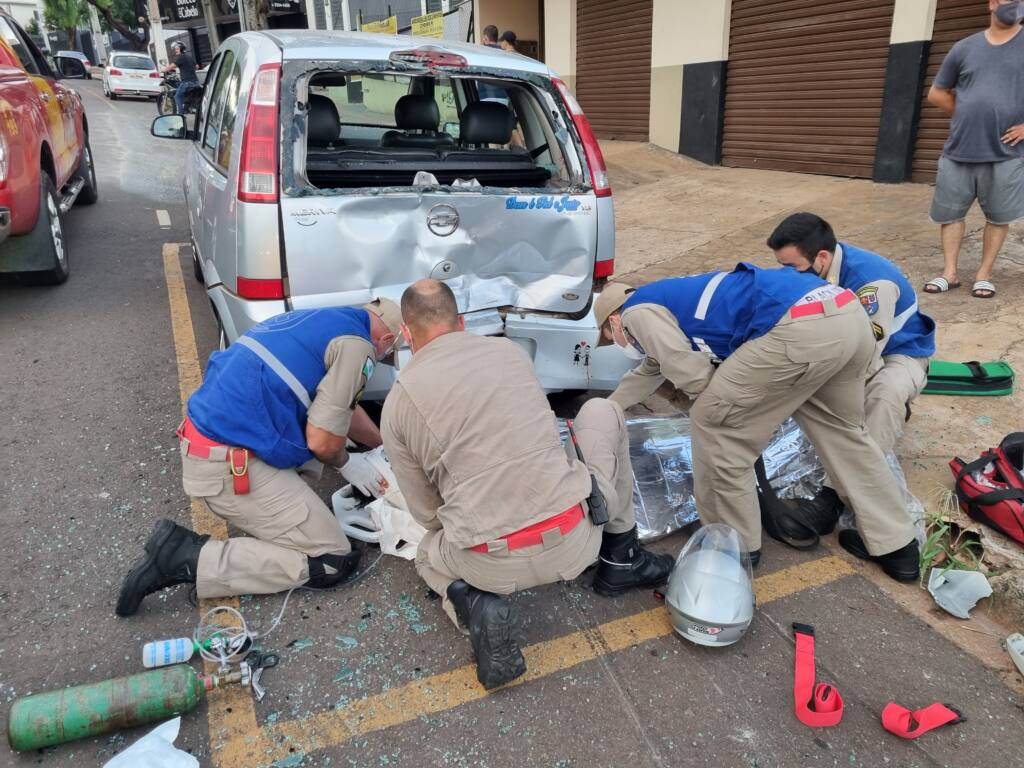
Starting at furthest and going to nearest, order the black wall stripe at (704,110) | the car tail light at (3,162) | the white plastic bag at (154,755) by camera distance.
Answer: the black wall stripe at (704,110) → the car tail light at (3,162) → the white plastic bag at (154,755)

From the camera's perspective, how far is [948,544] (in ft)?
9.50

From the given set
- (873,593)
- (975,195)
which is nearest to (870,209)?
(975,195)

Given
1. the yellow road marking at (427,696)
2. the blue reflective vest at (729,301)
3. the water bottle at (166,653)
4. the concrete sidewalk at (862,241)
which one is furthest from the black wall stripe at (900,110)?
the water bottle at (166,653)

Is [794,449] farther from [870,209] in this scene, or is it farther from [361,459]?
[870,209]

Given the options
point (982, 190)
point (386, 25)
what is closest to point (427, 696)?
point (982, 190)

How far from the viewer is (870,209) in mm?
7055

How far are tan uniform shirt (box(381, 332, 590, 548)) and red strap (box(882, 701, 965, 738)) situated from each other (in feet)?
3.60

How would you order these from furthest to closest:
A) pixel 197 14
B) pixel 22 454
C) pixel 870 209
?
1. pixel 197 14
2. pixel 870 209
3. pixel 22 454

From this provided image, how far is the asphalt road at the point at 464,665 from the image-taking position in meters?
2.05

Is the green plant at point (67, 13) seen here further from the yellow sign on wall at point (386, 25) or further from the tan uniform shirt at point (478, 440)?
the tan uniform shirt at point (478, 440)

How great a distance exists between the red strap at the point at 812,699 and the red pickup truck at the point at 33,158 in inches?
195

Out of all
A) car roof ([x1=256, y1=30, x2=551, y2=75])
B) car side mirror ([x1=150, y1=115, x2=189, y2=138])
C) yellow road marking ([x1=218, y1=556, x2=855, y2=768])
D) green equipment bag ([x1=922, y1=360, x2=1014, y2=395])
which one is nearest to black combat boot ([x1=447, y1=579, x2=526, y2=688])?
yellow road marking ([x1=218, y1=556, x2=855, y2=768])

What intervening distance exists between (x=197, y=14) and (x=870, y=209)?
31.4 meters

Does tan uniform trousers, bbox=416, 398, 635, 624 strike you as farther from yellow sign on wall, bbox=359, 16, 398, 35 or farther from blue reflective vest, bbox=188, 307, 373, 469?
yellow sign on wall, bbox=359, 16, 398, 35
